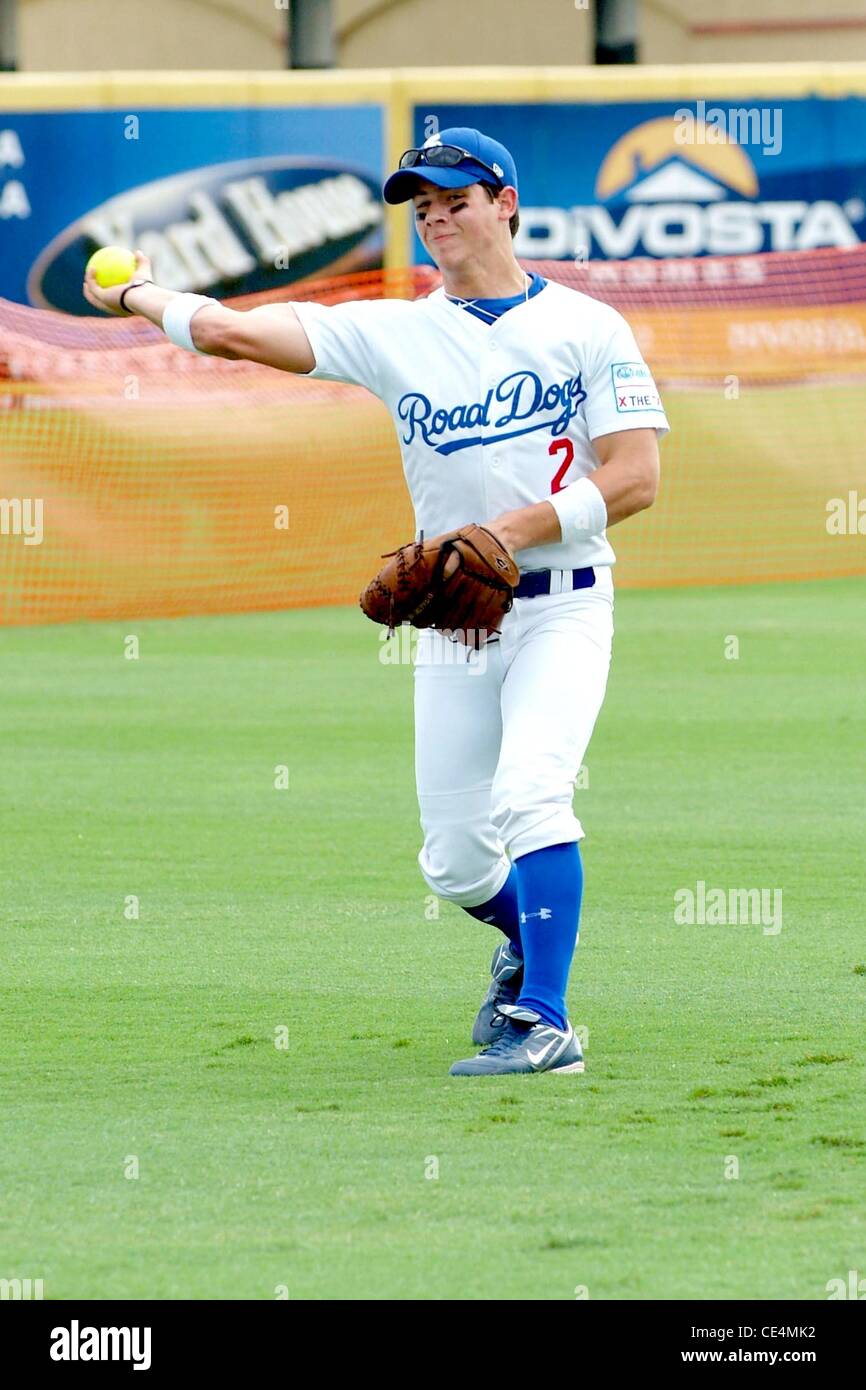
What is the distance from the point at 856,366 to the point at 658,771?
11.3 meters

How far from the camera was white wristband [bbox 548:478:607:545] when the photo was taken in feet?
18.8

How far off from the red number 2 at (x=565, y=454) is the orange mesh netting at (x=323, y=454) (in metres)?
11.5

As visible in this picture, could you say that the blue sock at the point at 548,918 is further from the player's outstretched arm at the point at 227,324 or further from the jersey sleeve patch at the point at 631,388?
the player's outstretched arm at the point at 227,324

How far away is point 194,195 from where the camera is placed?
793 inches

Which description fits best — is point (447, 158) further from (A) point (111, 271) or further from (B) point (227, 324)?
(A) point (111, 271)

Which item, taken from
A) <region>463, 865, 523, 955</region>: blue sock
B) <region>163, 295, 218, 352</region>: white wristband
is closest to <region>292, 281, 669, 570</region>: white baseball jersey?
<region>163, 295, 218, 352</region>: white wristband

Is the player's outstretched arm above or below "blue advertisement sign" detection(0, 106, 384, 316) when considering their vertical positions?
below

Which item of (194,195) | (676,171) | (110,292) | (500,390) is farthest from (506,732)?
(676,171)

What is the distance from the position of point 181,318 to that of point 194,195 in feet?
48.5

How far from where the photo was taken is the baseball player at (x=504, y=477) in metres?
5.77

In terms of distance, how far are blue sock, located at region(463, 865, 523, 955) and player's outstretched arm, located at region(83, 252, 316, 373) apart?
149 centimetres

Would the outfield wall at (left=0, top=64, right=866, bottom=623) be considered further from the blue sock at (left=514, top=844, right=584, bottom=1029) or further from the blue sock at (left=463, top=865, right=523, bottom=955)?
the blue sock at (left=514, top=844, right=584, bottom=1029)

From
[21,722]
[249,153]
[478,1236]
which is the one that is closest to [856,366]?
[249,153]
